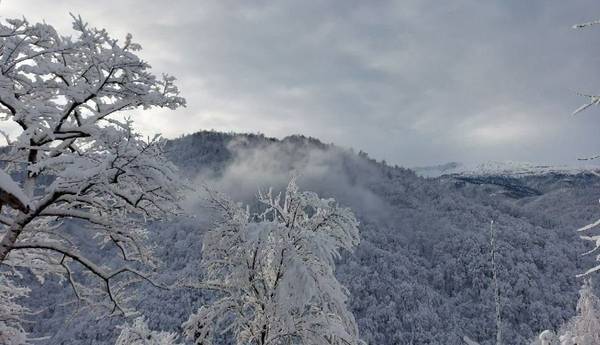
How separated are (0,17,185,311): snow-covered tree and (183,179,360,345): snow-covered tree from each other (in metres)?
2.42

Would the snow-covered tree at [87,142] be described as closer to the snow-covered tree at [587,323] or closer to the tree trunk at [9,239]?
the tree trunk at [9,239]

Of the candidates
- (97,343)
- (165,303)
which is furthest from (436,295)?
(97,343)

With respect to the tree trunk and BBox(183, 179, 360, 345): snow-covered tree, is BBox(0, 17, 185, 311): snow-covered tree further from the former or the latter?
BBox(183, 179, 360, 345): snow-covered tree

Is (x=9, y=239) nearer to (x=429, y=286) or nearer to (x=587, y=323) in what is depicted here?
(x=587, y=323)

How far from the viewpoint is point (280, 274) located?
976cm

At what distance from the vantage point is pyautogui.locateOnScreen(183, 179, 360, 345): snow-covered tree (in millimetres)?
8523

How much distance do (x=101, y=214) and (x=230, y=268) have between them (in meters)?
3.46

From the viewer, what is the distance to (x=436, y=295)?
154 m

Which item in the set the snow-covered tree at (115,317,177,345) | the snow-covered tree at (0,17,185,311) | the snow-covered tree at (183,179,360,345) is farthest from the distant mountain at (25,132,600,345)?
the snow-covered tree at (0,17,185,311)

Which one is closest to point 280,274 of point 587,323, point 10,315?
point 10,315

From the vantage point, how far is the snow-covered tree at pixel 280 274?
8.52 m

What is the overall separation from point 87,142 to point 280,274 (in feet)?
14.4

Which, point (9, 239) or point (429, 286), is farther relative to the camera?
point (429, 286)

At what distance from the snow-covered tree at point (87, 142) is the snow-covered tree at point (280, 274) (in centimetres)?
242
